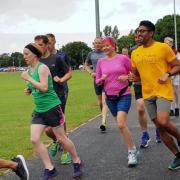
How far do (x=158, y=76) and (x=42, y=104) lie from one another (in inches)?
63.5

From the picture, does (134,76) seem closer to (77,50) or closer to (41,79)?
(41,79)

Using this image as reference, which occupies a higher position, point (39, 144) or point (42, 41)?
point (42, 41)

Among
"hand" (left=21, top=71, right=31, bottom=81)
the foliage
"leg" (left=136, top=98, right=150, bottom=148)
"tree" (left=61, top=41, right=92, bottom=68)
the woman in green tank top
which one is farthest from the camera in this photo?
the foliage

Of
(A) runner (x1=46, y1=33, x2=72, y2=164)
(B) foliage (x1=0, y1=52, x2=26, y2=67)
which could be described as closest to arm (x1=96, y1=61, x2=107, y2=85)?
(A) runner (x1=46, y1=33, x2=72, y2=164)

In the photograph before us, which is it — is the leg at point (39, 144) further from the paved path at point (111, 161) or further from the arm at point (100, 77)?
the arm at point (100, 77)

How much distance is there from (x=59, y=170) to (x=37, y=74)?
162cm

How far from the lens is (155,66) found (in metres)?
7.14

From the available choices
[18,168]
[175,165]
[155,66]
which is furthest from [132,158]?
[18,168]

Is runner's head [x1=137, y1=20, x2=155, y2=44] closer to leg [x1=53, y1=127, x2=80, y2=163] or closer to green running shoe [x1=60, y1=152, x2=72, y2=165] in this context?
leg [x1=53, y1=127, x2=80, y2=163]

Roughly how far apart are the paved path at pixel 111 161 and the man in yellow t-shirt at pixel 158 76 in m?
0.40

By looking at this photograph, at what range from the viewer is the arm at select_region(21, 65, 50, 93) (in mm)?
6539

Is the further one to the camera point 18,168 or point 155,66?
point 155,66

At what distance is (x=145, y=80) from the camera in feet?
24.0

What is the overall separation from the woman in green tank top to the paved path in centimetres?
41
